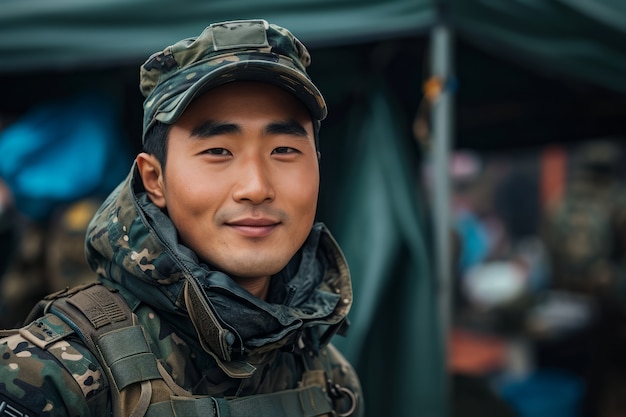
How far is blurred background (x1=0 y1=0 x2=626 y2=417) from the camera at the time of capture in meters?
2.73

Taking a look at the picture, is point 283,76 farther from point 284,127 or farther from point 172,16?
point 172,16

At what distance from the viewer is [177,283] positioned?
4.62 ft

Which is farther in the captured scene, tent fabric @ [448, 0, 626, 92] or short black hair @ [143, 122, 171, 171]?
tent fabric @ [448, 0, 626, 92]

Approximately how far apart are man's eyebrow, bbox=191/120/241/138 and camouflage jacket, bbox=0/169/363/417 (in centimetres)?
18

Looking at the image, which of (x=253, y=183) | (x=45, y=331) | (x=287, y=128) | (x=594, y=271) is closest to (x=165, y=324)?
(x=45, y=331)

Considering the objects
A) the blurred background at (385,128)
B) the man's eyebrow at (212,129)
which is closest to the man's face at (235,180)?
the man's eyebrow at (212,129)

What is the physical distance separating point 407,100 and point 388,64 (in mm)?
279

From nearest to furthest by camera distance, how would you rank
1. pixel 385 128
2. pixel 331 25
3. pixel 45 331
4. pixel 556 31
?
pixel 45 331 < pixel 331 25 < pixel 556 31 < pixel 385 128

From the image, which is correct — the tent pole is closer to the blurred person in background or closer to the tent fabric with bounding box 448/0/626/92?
the tent fabric with bounding box 448/0/626/92

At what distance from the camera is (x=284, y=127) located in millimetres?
1479

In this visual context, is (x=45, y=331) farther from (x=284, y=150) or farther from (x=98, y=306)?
(x=284, y=150)

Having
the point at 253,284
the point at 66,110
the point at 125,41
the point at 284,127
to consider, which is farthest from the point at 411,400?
the point at 66,110

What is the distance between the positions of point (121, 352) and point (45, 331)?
137 mm

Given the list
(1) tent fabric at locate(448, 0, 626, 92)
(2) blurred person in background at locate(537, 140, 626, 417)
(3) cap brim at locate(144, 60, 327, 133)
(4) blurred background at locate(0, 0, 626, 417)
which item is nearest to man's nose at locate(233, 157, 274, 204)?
(3) cap brim at locate(144, 60, 327, 133)
